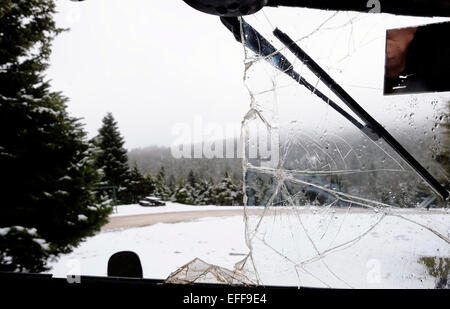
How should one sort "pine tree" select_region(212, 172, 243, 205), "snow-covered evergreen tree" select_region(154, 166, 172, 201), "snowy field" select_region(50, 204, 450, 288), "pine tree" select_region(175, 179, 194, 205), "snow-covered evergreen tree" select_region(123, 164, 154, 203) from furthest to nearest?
"snow-covered evergreen tree" select_region(123, 164, 154, 203)
"snow-covered evergreen tree" select_region(154, 166, 172, 201)
"pine tree" select_region(175, 179, 194, 205)
"pine tree" select_region(212, 172, 243, 205)
"snowy field" select_region(50, 204, 450, 288)

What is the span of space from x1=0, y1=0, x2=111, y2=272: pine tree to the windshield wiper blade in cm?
604

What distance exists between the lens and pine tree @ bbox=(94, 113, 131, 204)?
63.9ft

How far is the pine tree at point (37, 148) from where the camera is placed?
5.34 meters

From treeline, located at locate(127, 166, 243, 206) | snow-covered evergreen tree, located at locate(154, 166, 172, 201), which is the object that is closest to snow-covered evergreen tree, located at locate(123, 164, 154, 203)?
treeline, located at locate(127, 166, 243, 206)

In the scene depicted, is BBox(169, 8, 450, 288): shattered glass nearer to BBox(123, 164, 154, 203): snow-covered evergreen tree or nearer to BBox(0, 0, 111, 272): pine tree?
BBox(0, 0, 111, 272): pine tree

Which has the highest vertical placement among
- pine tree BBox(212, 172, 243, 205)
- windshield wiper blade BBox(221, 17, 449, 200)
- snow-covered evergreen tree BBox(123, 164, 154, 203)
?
windshield wiper blade BBox(221, 17, 449, 200)

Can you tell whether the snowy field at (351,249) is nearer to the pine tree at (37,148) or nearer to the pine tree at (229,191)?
the pine tree at (229,191)

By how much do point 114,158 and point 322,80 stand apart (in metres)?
22.1

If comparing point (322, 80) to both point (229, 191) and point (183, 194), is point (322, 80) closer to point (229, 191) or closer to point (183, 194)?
point (229, 191)

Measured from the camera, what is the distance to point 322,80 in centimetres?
88

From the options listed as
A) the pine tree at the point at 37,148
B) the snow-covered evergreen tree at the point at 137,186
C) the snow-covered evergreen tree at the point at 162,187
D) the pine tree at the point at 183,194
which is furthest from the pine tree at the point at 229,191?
the snow-covered evergreen tree at the point at 137,186

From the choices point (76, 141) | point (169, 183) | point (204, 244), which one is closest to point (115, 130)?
point (169, 183)
